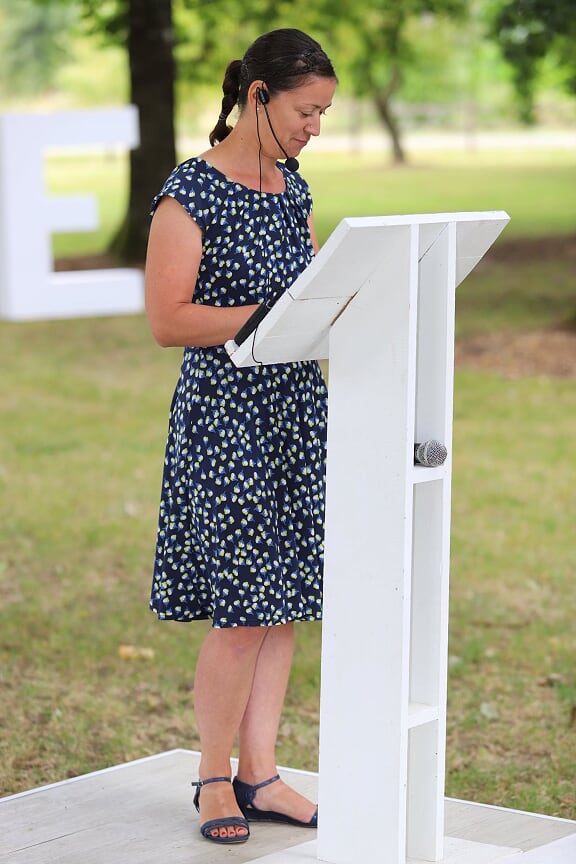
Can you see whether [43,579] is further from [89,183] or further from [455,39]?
[455,39]

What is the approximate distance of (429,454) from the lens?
10.4 feet

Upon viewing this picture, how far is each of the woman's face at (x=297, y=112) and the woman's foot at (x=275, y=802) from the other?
5.33 ft

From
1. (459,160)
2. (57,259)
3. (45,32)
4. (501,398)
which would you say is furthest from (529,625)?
(45,32)

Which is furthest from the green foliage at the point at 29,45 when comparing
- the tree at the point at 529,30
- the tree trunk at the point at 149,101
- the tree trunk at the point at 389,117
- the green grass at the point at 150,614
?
the green grass at the point at 150,614

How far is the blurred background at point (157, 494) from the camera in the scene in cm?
488

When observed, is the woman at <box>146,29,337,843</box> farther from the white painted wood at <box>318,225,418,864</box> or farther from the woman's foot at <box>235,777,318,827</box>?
the white painted wood at <box>318,225,418,864</box>

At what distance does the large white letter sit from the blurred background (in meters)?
1.40

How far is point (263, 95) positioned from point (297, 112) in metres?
0.09

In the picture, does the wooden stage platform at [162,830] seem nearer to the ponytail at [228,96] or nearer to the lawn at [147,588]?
the lawn at [147,588]

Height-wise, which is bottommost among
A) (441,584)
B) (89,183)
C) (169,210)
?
(89,183)

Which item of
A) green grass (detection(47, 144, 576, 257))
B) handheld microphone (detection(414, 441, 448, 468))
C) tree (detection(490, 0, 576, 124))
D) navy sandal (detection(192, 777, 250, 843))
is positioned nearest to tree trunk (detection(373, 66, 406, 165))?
green grass (detection(47, 144, 576, 257))

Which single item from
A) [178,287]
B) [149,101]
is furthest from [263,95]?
[149,101]

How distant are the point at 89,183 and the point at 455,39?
14.6 m

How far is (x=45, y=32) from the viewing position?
198ft
